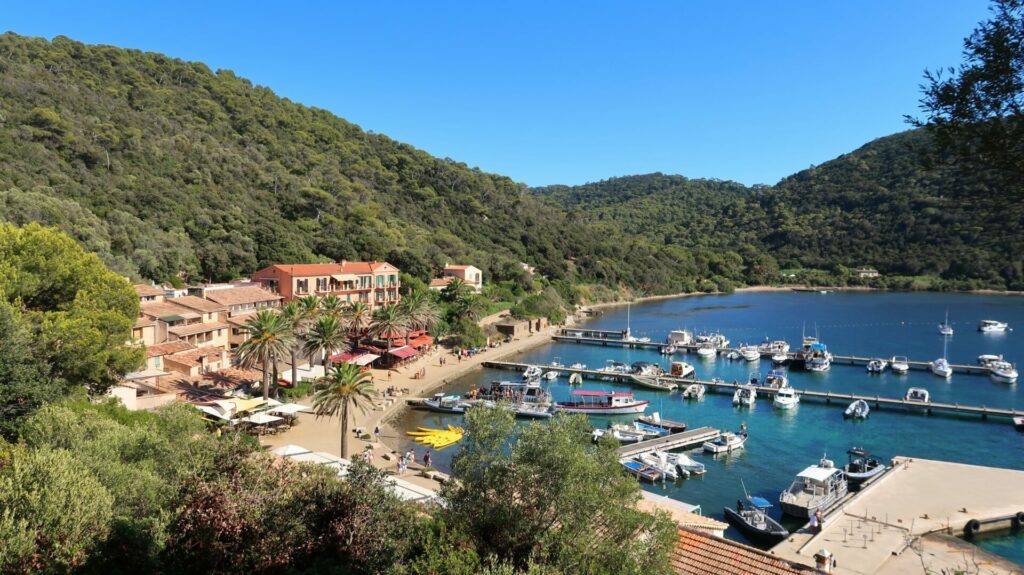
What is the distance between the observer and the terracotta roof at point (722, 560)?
1218 cm

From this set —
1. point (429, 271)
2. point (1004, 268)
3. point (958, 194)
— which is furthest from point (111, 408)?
point (1004, 268)

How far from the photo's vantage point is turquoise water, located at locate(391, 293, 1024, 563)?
85.9 feet

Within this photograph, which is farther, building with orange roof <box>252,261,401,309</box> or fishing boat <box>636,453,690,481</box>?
building with orange roof <box>252,261,401,309</box>

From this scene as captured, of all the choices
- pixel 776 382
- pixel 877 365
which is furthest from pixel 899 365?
pixel 776 382

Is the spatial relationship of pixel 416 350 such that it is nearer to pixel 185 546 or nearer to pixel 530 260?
pixel 185 546

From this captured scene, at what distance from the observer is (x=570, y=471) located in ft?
29.4


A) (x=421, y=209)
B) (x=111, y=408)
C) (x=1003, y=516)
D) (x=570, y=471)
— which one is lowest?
(x=1003, y=516)

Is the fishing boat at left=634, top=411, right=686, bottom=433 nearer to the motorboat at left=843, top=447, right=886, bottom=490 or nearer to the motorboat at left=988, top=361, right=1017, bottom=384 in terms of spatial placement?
the motorboat at left=843, top=447, right=886, bottom=490

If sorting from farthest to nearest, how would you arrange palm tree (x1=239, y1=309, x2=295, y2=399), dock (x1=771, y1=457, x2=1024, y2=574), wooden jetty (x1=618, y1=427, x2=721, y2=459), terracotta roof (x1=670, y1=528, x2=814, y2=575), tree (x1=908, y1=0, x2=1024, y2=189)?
palm tree (x1=239, y1=309, x2=295, y2=399), wooden jetty (x1=618, y1=427, x2=721, y2=459), dock (x1=771, y1=457, x2=1024, y2=574), terracotta roof (x1=670, y1=528, x2=814, y2=575), tree (x1=908, y1=0, x2=1024, y2=189)

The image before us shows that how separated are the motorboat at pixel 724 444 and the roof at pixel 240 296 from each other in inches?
1137

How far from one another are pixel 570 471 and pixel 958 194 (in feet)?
22.0

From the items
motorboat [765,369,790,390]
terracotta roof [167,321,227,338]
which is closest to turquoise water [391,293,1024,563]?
motorboat [765,369,790,390]

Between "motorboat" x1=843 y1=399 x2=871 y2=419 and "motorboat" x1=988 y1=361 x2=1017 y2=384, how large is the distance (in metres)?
16.4

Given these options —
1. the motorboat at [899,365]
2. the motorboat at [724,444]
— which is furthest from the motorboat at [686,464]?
the motorboat at [899,365]
